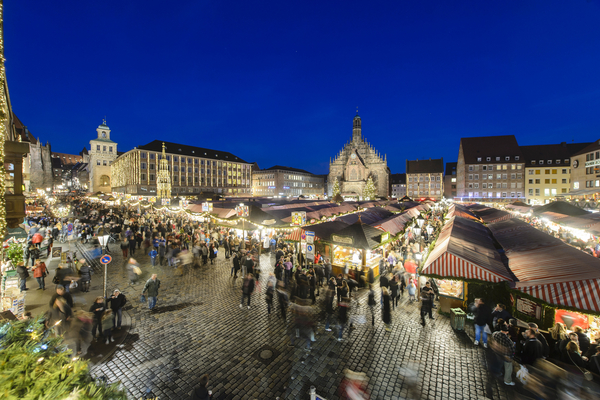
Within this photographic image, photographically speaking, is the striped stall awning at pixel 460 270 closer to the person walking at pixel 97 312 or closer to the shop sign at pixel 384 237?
the shop sign at pixel 384 237

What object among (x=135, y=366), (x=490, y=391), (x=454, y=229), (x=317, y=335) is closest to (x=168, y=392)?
(x=135, y=366)

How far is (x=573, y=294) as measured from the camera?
576cm

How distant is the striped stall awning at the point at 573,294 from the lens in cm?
552

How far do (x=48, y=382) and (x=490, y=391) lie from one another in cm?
755

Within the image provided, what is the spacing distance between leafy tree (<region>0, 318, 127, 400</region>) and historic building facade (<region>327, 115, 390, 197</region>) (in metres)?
76.8

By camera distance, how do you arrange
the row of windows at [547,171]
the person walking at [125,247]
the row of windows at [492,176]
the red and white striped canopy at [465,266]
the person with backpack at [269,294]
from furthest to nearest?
the row of windows at [492,176], the row of windows at [547,171], the person walking at [125,247], the person with backpack at [269,294], the red and white striped canopy at [465,266]

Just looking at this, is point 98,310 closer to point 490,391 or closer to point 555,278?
point 490,391

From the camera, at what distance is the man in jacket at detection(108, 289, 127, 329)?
746 centimetres

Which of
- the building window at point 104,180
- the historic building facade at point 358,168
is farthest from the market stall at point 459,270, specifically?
the building window at point 104,180

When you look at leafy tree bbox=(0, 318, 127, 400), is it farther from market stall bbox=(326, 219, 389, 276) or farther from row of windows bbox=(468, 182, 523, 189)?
row of windows bbox=(468, 182, 523, 189)

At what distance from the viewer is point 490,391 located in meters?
5.43

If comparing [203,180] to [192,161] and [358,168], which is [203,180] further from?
[358,168]

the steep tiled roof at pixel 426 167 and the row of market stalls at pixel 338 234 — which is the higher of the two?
the steep tiled roof at pixel 426 167

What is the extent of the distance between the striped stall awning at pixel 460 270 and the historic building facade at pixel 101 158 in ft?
343
